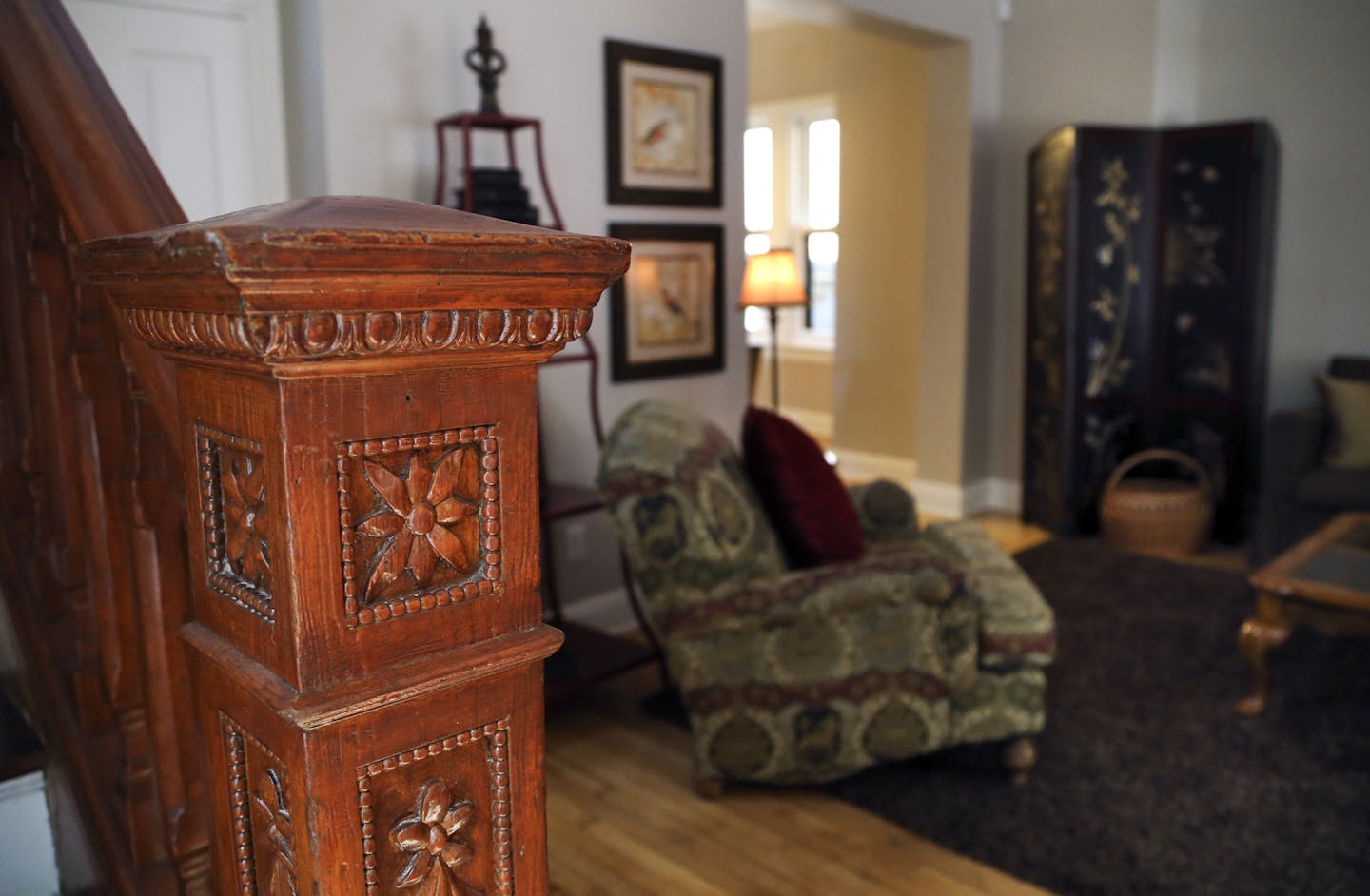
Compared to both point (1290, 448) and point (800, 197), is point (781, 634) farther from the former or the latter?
point (800, 197)

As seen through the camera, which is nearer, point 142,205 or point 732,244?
point 142,205

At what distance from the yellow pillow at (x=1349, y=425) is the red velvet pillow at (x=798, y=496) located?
2.71 meters

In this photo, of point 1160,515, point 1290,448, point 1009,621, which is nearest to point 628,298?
point 1009,621

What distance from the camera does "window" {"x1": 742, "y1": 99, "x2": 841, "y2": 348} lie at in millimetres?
7492

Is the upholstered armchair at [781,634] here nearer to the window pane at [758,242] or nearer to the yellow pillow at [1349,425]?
the yellow pillow at [1349,425]

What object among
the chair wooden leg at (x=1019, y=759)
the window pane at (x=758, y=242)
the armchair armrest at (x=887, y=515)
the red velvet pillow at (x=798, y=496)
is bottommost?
the chair wooden leg at (x=1019, y=759)

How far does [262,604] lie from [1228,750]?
2.90m

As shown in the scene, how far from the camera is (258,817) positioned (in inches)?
25.3

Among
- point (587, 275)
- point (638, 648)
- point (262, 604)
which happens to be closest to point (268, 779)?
point (262, 604)

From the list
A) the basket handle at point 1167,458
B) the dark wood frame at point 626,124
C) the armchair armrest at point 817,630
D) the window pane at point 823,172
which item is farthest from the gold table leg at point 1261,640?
the window pane at point 823,172

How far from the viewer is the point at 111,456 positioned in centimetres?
98

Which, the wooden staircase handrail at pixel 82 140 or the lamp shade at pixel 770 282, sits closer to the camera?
the wooden staircase handrail at pixel 82 140

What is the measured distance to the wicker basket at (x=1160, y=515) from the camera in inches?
187

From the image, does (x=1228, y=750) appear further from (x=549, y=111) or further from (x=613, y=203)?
(x=549, y=111)
